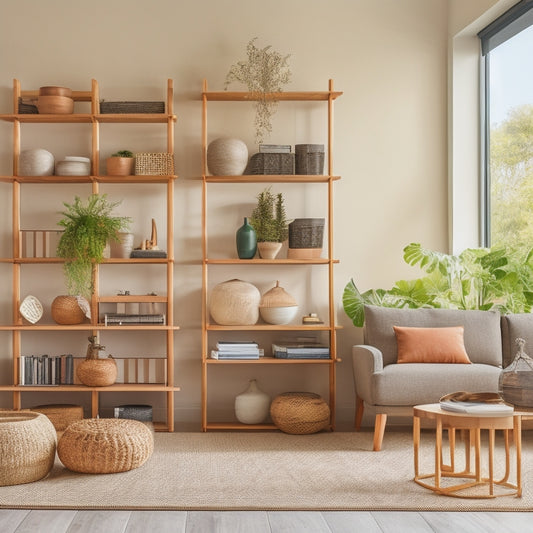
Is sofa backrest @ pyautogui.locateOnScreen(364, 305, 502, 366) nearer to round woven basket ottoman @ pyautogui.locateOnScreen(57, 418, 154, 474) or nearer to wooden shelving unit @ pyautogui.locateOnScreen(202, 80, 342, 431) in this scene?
wooden shelving unit @ pyautogui.locateOnScreen(202, 80, 342, 431)

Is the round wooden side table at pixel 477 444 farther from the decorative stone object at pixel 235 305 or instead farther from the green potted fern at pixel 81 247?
the green potted fern at pixel 81 247

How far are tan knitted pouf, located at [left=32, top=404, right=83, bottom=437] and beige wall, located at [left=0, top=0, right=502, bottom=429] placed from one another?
422 mm

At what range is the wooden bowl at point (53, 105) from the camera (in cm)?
540

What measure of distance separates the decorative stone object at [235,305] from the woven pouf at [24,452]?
5.72ft

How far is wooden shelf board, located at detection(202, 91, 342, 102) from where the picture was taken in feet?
17.8

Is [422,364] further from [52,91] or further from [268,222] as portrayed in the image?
[52,91]

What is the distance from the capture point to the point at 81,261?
5.28m

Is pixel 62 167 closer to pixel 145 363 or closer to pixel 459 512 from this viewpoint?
pixel 145 363

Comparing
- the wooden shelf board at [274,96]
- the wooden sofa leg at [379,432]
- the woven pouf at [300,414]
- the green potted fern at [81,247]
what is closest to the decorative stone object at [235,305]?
the woven pouf at [300,414]

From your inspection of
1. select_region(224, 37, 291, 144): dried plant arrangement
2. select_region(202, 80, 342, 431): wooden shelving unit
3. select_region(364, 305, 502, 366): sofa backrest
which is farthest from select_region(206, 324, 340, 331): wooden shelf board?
select_region(224, 37, 291, 144): dried plant arrangement

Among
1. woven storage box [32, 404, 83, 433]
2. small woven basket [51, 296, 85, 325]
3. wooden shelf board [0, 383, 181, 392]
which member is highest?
small woven basket [51, 296, 85, 325]

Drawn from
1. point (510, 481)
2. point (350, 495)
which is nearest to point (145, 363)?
point (350, 495)

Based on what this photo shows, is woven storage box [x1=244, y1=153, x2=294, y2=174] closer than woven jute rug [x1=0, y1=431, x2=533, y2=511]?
No

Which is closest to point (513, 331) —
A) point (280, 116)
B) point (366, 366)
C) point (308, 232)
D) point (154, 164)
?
point (366, 366)
